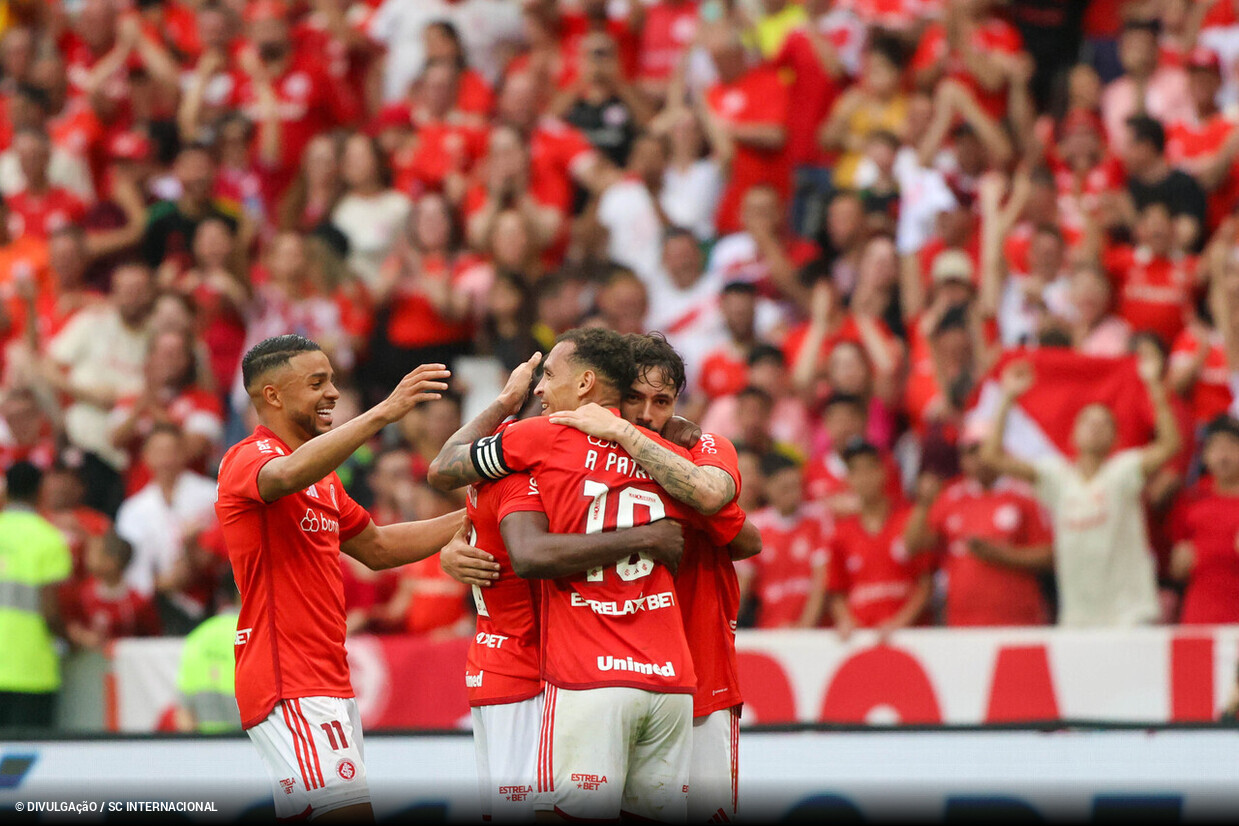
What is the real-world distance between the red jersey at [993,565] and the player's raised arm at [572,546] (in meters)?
4.79

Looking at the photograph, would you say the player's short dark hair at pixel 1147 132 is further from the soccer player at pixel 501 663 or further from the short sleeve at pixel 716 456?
the soccer player at pixel 501 663

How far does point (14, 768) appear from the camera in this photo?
8203 mm

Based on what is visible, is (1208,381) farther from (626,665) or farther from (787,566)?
(626,665)

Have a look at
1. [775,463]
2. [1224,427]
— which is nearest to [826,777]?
[775,463]

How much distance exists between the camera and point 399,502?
11078 millimetres

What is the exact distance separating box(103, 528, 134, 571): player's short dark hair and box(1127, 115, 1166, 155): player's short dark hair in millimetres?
8158

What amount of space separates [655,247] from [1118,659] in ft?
17.2

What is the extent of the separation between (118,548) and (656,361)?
647 centimetres

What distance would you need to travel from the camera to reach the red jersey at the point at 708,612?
632 cm

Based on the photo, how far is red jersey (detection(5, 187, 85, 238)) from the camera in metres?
14.5

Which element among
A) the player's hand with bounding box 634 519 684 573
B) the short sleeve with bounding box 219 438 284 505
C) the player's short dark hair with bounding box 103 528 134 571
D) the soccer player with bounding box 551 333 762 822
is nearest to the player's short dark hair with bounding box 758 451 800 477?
the soccer player with bounding box 551 333 762 822

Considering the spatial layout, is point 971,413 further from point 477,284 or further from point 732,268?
point 477,284

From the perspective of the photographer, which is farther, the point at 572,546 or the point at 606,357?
the point at 606,357

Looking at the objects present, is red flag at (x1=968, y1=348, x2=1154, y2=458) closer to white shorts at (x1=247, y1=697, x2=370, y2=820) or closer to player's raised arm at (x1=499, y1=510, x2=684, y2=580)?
player's raised arm at (x1=499, y1=510, x2=684, y2=580)
